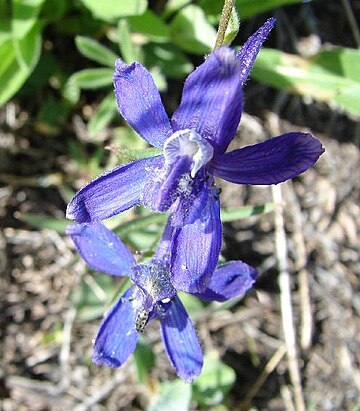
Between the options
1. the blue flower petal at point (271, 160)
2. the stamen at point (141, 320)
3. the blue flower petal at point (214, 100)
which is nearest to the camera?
the blue flower petal at point (214, 100)

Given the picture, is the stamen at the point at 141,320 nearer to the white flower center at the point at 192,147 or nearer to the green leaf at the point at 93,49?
the white flower center at the point at 192,147

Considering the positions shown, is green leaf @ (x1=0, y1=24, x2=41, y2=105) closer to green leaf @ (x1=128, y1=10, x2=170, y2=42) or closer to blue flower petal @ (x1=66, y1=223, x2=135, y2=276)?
green leaf @ (x1=128, y1=10, x2=170, y2=42)

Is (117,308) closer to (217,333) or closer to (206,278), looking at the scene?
(206,278)

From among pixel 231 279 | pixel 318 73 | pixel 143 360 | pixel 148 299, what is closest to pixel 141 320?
pixel 148 299

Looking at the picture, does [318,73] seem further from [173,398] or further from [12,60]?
[173,398]

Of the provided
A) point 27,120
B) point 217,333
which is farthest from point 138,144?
point 217,333

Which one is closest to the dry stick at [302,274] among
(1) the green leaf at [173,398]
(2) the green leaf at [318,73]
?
(2) the green leaf at [318,73]
